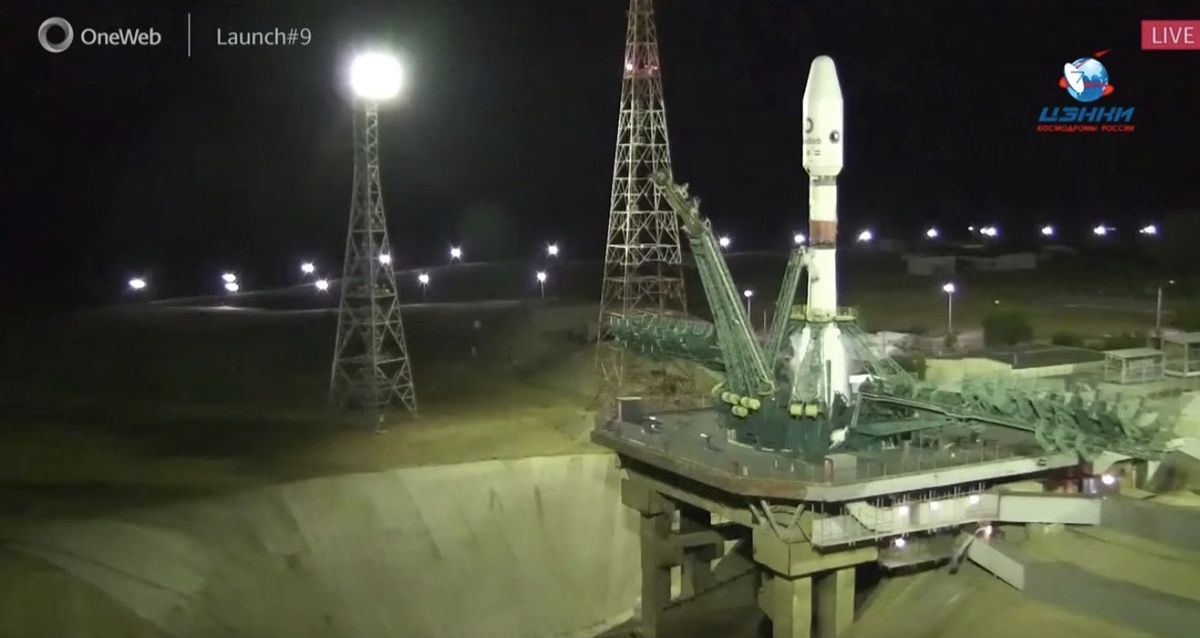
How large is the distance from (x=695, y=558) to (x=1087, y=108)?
6525 centimetres

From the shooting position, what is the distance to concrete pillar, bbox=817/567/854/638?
101 ft

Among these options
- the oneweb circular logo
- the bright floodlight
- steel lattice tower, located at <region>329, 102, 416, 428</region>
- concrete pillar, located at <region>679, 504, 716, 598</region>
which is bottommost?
concrete pillar, located at <region>679, 504, 716, 598</region>

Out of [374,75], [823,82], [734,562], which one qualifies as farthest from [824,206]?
[374,75]

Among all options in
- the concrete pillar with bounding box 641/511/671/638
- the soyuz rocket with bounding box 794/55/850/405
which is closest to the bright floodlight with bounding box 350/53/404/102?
the soyuz rocket with bounding box 794/55/850/405

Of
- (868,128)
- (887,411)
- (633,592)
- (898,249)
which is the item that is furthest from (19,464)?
(868,128)

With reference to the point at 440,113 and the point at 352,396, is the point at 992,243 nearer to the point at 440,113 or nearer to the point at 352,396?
the point at 440,113

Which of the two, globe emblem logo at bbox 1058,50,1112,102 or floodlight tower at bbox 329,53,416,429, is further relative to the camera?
globe emblem logo at bbox 1058,50,1112,102

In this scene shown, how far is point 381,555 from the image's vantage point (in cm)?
3409

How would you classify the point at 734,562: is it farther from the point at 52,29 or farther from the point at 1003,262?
the point at 1003,262

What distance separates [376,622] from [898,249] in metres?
79.7

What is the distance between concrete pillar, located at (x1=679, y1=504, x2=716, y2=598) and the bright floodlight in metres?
18.7

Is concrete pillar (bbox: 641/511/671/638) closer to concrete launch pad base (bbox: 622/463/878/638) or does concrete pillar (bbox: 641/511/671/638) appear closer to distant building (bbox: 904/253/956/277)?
concrete launch pad base (bbox: 622/463/878/638)

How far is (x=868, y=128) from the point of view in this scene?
427 ft

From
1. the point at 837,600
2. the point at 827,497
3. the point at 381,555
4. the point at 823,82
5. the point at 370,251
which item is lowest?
the point at 837,600
